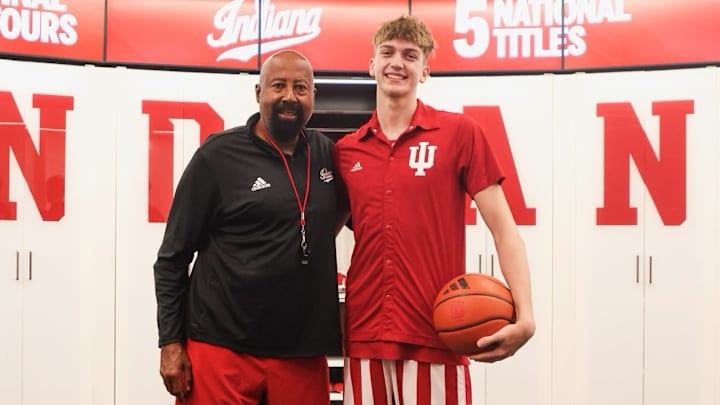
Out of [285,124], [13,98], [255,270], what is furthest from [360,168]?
[13,98]

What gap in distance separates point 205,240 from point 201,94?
2.60 m

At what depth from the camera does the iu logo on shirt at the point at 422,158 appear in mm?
2074

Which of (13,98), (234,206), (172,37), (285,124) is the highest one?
(172,37)

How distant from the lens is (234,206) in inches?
82.2

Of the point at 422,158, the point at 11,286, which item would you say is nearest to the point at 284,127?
the point at 422,158

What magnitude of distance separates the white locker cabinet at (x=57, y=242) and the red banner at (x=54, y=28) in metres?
0.10

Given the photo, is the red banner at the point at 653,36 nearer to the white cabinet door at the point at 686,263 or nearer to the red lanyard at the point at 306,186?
the white cabinet door at the point at 686,263

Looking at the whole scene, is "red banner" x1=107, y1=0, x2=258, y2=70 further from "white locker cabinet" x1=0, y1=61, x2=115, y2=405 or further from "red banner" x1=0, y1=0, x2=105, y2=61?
"white locker cabinet" x1=0, y1=61, x2=115, y2=405

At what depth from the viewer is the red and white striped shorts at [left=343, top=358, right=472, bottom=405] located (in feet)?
6.61

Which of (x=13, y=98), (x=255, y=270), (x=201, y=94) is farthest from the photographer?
(x=201, y=94)

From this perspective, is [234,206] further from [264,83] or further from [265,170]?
[264,83]

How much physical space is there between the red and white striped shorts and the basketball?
11 centimetres

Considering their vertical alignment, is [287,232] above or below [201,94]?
below

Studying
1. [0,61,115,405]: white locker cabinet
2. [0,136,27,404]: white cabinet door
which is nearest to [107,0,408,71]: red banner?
[0,61,115,405]: white locker cabinet
